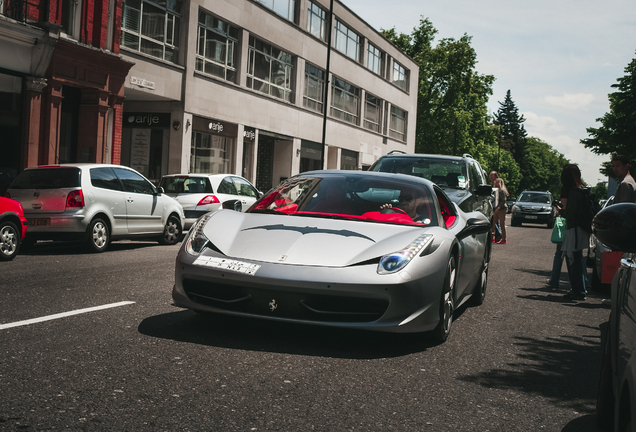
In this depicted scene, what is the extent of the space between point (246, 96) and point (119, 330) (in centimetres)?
2624

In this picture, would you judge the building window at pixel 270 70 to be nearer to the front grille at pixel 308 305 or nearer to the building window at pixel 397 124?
the building window at pixel 397 124

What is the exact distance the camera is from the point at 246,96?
3108 cm

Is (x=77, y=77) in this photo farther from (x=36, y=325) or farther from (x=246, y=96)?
(x=36, y=325)

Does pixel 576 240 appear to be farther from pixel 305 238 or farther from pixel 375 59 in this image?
pixel 375 59

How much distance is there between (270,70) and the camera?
110 feet

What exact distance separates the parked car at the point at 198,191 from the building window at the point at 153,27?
9.06 meters

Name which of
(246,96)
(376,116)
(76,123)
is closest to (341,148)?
(376,116)

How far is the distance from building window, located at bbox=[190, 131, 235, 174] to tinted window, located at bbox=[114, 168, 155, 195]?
533 inches

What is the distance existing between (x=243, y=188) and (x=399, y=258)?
13.3 meters

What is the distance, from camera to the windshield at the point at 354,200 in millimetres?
6105

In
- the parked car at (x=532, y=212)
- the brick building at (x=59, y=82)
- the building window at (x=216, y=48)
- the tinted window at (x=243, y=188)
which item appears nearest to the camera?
the tinted window at (x=243, y=188)

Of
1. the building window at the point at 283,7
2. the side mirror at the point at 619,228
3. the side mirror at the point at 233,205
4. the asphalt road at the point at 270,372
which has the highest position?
the building window at the point at 283,7

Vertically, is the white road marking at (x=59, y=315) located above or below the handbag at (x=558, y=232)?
below

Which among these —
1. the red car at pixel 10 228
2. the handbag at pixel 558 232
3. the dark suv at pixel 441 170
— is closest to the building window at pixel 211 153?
the dark suv at pixel 441 170
